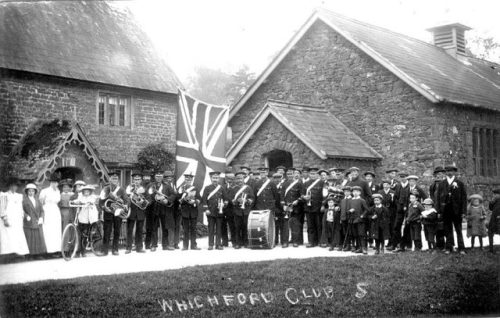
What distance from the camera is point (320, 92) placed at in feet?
71.9

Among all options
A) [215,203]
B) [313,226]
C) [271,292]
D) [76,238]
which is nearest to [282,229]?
[313,226]

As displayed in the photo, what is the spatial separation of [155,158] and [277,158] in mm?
5283

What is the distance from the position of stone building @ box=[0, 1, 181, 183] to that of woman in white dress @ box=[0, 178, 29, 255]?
501cm

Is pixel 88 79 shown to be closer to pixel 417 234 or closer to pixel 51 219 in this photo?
pixel 51 219

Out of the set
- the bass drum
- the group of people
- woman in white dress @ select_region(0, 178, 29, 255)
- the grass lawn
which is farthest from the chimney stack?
woman in white dress @ select_region(0, 178, 29, 255)

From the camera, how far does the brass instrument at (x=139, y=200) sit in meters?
13.8

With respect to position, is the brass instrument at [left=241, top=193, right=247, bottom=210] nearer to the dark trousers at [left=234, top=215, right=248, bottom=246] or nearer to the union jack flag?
the dark trousers at [left=234, top=215, right=248, bottom=246]

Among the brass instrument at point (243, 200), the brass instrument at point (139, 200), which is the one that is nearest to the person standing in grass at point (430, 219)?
the brass instrument at point (243, 200)

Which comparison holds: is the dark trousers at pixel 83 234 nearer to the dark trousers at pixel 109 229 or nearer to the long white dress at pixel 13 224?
the dark trousers at pixel 109 229

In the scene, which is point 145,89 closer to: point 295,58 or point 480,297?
point 295,58

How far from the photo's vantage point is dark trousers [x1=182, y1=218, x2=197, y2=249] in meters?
14.3

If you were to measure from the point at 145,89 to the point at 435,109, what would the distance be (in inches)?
421

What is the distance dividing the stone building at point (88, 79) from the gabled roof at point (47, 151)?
596mm

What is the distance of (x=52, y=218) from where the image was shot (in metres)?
13.2
